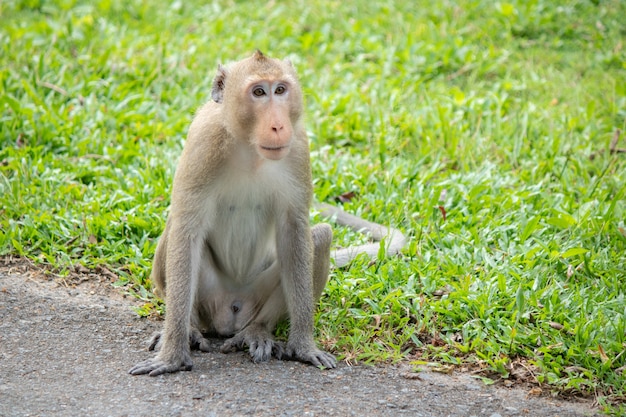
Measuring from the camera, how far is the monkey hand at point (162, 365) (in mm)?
4453

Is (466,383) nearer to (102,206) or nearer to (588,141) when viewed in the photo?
(102,206)

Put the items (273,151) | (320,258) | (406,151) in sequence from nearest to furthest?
1. (273,151)
2. (320,258)
3. (406,151)

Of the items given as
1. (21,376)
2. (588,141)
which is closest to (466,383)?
(21,376)

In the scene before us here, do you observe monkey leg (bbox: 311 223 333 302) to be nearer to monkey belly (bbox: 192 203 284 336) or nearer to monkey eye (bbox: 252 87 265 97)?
monkey belly (bbox: 192 203 284 336)

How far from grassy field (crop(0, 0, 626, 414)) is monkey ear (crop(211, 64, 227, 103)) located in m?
1.42

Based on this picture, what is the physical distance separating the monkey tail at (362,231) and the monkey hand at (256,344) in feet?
3.18

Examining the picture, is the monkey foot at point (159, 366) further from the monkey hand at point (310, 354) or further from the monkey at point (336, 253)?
the monkey hand at point (310, 354)

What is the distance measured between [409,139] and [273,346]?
9.81ft

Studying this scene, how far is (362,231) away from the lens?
20.1ft

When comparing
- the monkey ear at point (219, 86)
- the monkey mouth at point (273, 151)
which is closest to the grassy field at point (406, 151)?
the monkey mouth at point (273, 151)

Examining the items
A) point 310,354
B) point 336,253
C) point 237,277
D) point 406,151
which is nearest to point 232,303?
point 237,277

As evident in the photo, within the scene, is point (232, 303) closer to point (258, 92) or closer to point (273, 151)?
point (273, 151)

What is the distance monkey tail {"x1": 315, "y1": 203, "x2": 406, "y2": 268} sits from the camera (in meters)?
5.72

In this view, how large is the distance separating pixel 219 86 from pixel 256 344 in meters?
1.43
